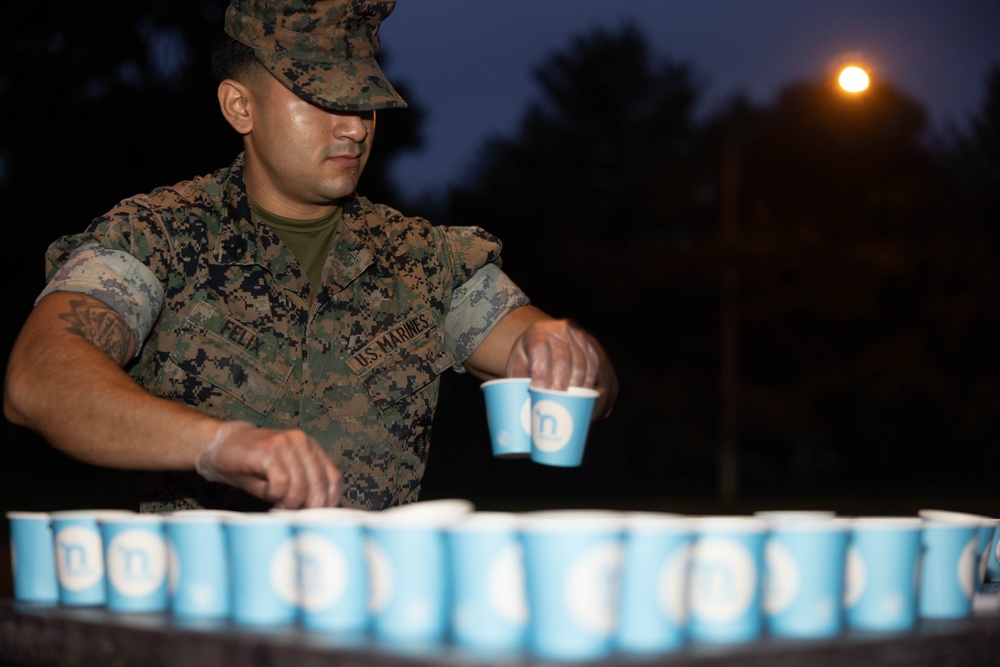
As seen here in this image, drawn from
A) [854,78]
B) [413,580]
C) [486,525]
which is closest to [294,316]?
[413,580]

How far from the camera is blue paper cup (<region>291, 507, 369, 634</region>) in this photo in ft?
7.04

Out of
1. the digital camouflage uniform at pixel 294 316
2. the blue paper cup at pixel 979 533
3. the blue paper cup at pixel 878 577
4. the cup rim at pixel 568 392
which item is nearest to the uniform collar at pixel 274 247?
the digital camouflage uniform at pixel 294 316

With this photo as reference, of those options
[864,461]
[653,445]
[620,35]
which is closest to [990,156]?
[864,461]

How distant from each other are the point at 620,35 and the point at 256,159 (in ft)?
200

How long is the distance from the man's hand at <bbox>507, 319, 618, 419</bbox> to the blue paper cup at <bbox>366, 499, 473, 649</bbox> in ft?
4.32

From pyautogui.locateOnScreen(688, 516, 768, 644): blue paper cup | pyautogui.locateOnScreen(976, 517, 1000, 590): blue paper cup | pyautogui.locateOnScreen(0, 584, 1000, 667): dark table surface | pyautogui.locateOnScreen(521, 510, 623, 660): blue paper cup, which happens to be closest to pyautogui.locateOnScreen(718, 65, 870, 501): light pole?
pyautogui.locateOnScreen(976, 517, 1000, 590): blue paper cup

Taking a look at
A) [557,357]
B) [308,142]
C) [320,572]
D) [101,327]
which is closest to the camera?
[320,572]

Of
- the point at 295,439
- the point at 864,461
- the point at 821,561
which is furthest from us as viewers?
the point at 864,461

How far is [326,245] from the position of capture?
4.27 meters

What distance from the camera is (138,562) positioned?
2.41m

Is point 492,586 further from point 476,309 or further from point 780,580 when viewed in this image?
point 476,309

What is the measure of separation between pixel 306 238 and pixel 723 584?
8.10 feet

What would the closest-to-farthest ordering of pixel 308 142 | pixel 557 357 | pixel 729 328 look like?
pixel 557 357, pixel 308 142, pixel 729 328

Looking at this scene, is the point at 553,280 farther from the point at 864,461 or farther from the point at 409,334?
the point at 409,334
